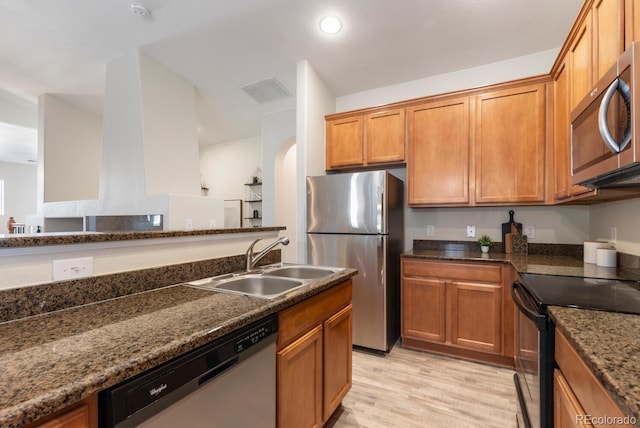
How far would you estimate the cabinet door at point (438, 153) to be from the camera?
2.69m

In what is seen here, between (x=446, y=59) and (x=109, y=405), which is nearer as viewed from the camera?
(x=109, y=405)

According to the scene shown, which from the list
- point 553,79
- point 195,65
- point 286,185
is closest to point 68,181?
point 195,65

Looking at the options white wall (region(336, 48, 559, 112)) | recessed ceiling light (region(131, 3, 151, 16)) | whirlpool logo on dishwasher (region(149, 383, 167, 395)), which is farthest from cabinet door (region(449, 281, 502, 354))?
recessed ceiling light (region(131, 3, 151, 16))

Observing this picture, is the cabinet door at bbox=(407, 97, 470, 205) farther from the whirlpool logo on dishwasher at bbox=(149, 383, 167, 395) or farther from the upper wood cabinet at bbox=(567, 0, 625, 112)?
the whirlpool logo on dishwasher at bbox=(149, 383, 167, 395)

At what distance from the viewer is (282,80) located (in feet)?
11.0

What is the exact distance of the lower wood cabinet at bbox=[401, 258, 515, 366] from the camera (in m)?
2.32

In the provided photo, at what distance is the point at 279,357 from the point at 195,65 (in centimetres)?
321

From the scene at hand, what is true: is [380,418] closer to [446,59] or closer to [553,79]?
[553,79]

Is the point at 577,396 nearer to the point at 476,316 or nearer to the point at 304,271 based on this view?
the point at 304,271

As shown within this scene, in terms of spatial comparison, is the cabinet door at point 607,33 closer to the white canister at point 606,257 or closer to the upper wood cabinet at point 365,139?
the white canister at point 606,257

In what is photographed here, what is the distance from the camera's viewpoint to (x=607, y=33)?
142cm

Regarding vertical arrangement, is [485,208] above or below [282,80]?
below

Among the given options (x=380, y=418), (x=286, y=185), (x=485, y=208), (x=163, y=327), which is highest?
(x=286, y=185)

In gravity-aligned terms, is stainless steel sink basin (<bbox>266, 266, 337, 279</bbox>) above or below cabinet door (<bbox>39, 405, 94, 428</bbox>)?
above
